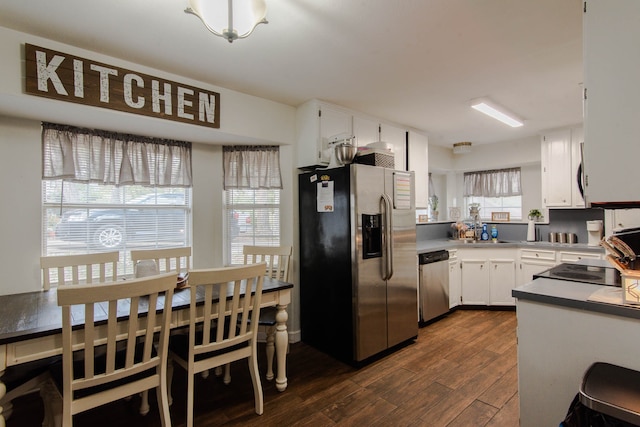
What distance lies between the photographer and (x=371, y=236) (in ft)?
9.23

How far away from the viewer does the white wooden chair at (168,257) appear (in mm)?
2660

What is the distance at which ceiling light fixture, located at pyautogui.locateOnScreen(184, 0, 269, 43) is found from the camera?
1398 mm

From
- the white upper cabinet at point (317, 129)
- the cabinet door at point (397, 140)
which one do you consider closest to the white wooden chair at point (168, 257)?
the white upper cabinet at point (317, 129)

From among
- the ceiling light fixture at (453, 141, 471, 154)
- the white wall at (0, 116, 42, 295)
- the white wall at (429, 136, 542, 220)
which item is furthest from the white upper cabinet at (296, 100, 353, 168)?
the ceiling light fixture at (453, 141, 471, 154)

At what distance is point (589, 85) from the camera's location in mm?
1318

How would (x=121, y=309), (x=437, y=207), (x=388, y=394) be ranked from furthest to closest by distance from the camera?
(x=437, y=207) < (x=388, y=394) < (x=121, y=309)

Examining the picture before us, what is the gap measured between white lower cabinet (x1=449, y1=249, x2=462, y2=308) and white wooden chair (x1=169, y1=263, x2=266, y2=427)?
2.88 meters

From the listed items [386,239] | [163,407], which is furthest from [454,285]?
[163,407]

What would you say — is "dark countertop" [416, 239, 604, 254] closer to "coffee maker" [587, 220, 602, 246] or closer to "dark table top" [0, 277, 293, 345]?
"coffee maker" [587, 220, 602, 246]

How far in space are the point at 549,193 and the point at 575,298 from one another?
3.37 m

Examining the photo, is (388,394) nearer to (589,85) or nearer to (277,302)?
(277,302)

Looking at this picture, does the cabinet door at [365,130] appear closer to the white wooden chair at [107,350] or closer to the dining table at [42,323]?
the dining table at [42,323]

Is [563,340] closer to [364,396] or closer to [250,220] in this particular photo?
[364,396]

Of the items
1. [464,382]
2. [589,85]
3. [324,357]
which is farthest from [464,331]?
[589,85]
